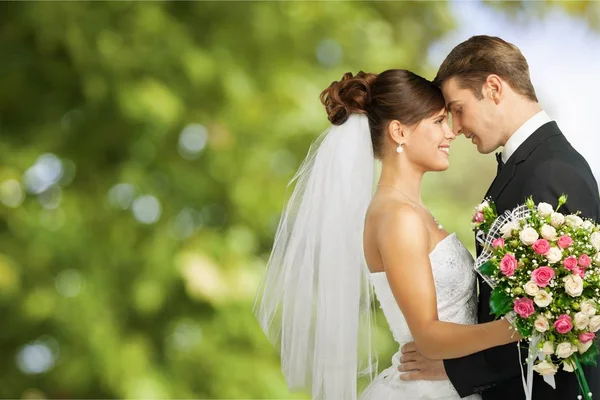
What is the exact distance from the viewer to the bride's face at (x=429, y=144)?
2.61m

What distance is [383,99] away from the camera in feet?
8.72

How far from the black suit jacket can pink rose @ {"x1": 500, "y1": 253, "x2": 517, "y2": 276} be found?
32cm

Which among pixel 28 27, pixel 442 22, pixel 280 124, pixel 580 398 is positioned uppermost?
pixel 442 22

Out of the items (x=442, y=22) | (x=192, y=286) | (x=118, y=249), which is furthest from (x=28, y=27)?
(x=442, y=22)

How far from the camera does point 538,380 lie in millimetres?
2402

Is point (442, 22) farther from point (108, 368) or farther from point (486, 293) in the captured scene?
point (486, 293)

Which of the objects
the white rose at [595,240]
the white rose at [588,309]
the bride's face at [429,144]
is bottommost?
the white rose at [588,309]

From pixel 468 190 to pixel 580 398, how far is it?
440 centimetres

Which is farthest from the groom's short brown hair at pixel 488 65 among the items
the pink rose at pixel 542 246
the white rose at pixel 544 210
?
the pink rose at pixel 542 246

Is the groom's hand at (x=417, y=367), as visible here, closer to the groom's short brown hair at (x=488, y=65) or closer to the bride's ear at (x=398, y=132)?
the bride's ear at (x=398, y=132)

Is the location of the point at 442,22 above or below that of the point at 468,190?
above

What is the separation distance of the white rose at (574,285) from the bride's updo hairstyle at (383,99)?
796 millimetres

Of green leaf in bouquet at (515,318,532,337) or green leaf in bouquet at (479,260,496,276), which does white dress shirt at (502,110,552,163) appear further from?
green leaf in bouquet at (515,318,532,337)

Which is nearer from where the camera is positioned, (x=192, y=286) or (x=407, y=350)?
(x=407, y=350)
